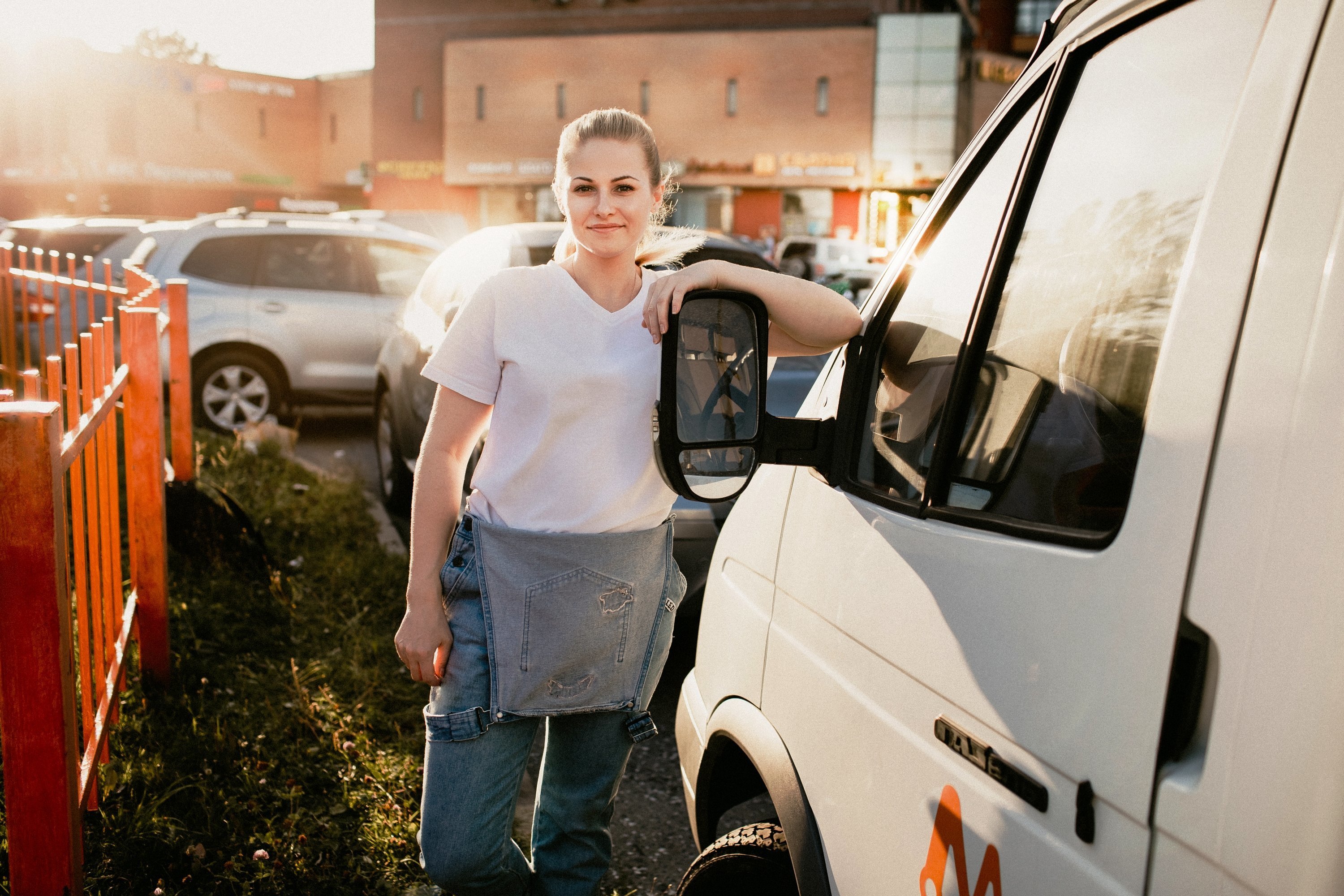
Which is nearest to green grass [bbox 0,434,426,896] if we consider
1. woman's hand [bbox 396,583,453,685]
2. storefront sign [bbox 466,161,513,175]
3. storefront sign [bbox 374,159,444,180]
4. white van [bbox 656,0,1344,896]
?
woman's hand [bbox 396,583,453,685]

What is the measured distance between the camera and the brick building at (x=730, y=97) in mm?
39969

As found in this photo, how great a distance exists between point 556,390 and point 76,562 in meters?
1.61

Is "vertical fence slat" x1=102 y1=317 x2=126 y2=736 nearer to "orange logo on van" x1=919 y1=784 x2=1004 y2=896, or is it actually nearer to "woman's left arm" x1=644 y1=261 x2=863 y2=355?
"woman's left arm" x1=644 y1=261 x2=863 y2=355

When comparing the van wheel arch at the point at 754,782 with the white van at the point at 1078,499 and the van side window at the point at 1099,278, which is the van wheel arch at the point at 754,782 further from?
the van side window at the point at 1099,278

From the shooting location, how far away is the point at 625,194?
6.63ft

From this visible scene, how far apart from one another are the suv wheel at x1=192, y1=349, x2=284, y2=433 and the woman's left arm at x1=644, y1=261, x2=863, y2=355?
7.33 meters

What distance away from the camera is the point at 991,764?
1.28m

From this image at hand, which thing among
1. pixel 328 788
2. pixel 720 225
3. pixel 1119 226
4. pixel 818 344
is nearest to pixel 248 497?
A: pixel 328 788

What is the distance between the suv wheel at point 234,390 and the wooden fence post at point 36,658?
21.2 ft

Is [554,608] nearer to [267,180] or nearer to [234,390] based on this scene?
[234,390]

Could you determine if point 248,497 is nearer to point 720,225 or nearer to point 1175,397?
point 1175,397

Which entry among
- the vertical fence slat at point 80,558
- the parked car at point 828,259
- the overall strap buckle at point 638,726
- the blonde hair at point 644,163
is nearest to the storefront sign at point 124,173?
the parked car at point 828,259

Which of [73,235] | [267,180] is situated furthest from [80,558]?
[267,180]

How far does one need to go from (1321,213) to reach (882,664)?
30.8 inches
